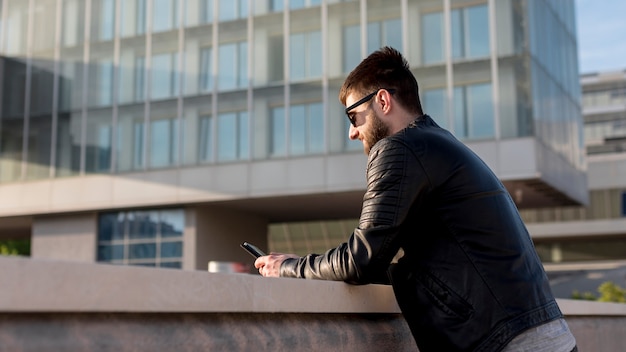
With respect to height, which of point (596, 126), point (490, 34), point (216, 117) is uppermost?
point (596, 126)

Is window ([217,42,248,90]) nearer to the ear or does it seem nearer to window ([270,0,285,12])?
window ([270,0,285,12])

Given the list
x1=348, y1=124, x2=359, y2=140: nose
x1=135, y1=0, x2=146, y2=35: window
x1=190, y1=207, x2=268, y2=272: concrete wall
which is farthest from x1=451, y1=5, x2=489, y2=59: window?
x1=348, y1=124, x2=359, y2=140: nose

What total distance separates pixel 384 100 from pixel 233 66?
81.8 feet

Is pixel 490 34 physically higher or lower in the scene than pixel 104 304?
higher

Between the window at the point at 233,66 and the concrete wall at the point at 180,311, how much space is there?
24.6 m

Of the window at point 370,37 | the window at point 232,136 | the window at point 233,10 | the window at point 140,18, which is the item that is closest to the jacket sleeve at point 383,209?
the window at point 370,37

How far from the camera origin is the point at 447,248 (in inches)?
104

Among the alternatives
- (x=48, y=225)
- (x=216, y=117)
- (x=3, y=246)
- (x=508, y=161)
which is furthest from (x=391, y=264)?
(x=3, y=246)

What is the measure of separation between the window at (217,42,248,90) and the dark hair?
960 inches

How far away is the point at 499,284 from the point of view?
8.41 feet

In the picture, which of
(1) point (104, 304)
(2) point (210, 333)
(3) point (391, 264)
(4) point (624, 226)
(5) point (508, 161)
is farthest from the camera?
(4) point (624, 226)

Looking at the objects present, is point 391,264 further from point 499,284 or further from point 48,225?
point 48,225

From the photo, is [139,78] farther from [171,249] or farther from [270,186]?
[270,186]

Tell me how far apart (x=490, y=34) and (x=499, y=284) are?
23.2 m
